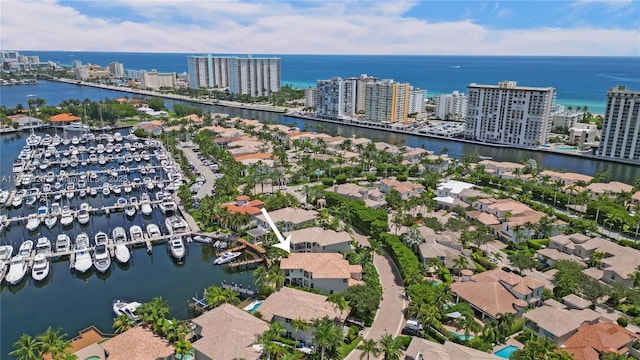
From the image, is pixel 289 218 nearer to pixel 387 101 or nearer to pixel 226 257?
pixel 226 257

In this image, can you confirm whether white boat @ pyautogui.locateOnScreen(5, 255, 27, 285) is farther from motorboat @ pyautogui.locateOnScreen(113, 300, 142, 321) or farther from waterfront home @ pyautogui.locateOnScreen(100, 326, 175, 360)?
waterfront home @ pyautogui.locateOnScreen(100, 326, 175, 360)

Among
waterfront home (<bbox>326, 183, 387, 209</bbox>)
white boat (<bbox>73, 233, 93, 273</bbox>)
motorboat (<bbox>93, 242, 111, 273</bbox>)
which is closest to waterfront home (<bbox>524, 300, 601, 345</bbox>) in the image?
waterfront home (<bbox>326, 183, 387, 209</bbox>)

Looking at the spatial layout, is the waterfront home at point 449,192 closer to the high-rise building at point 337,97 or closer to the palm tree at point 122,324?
the palm tree at point 122,324

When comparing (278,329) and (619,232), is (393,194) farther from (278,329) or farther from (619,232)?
(278,329)

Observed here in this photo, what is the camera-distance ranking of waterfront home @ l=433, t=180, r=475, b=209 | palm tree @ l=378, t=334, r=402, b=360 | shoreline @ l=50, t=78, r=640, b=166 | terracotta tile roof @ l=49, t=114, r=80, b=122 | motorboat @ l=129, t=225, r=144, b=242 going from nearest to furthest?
1. palm tree @ l=378, t=334, r=402, b=360
2. motorboat @ l=129, t=225, r=144, b=242
3. waterfront home @ l=433, t=180, r=475, b=209
4. shoreline @ l=50, t=78, r=640, b=166
5. terracotta tile roof @ l=49, t=114, r=80, b=122

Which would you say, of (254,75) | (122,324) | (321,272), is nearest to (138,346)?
(122,324)

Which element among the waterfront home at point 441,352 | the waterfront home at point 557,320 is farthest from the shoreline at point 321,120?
the waterfront home at point 441,352
